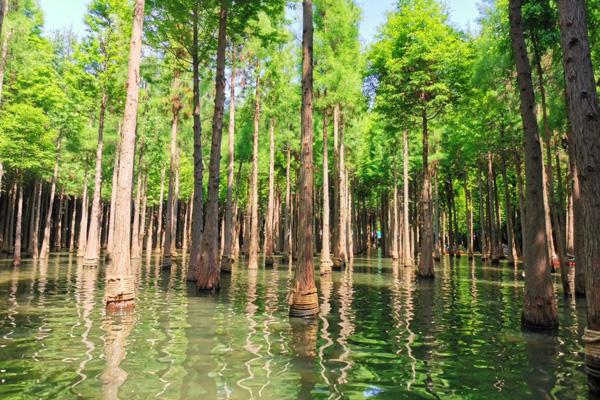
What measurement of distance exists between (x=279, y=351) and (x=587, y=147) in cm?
493

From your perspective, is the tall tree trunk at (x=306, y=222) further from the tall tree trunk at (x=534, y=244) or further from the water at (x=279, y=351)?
the tall tree trunk at (x=534, y=244)

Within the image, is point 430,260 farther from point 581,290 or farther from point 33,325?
point 33,325

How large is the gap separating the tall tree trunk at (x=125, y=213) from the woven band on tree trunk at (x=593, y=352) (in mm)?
8980

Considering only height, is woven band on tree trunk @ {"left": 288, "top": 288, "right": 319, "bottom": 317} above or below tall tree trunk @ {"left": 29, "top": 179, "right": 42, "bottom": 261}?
below

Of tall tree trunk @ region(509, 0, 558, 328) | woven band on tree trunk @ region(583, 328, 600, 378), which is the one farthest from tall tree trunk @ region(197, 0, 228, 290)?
woven band on tree trunk @ region(583, 328, 600, 378)

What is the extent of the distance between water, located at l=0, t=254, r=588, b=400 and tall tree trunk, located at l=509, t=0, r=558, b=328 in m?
0.43

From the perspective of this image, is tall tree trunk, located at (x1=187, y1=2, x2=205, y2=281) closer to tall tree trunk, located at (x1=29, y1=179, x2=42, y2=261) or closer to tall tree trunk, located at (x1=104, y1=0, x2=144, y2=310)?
tall tree trunk, located at (x1=104, y1=0, x2=144, y2=310)

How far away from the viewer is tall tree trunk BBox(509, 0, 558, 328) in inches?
306

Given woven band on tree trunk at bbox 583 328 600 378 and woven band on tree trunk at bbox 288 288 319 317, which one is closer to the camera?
woven band on tree trunk at bbox 583 328 600 378

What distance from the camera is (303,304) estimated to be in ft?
29.6

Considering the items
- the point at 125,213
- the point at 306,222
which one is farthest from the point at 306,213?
the point at 125,213

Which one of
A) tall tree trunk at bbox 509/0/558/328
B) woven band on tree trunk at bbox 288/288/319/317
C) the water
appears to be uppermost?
tall tree trunk at bbox 509/0/558/328

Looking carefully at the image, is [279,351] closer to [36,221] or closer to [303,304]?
[303,304]

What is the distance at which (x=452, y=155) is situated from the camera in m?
33.9
